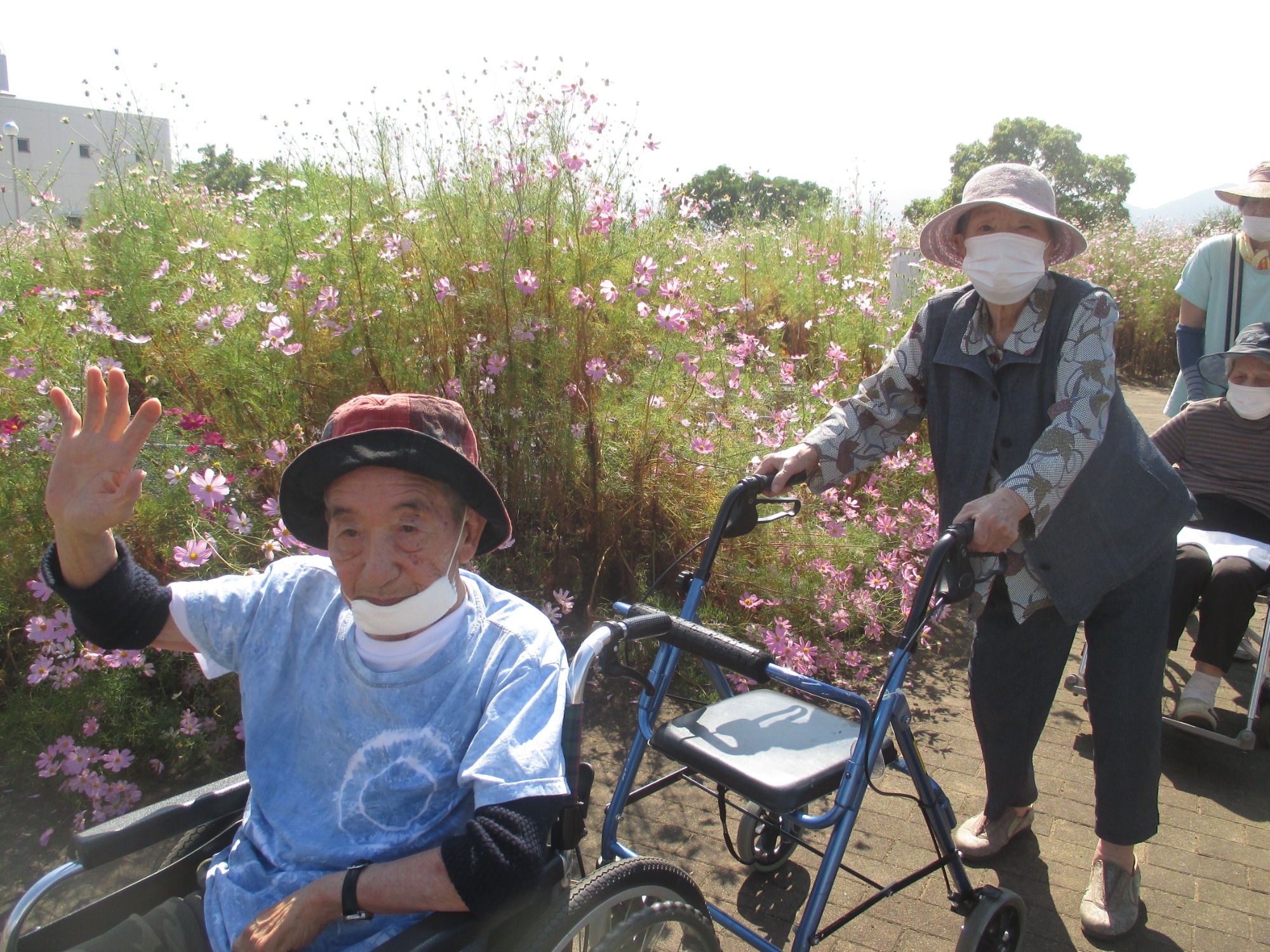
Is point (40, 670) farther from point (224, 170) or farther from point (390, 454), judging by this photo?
point (224, 170)

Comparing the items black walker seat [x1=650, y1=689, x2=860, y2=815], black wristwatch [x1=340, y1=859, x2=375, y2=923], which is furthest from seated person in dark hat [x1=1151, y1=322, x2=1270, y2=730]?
black wristwatch [x1=340, y1=859, x2=375, y2=923]

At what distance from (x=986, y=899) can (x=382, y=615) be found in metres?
1.70

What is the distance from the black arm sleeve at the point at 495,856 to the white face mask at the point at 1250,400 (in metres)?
3.81

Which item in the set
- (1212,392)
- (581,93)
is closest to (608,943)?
(581,93)

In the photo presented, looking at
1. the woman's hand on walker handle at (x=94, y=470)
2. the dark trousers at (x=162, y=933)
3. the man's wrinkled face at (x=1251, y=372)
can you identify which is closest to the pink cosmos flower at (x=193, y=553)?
the woman's hand on walker handle at (x=94, y=470)

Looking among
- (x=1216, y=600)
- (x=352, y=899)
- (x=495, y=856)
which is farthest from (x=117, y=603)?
(x=1216, y=600)

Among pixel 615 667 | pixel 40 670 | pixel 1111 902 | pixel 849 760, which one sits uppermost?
pixel 615 667

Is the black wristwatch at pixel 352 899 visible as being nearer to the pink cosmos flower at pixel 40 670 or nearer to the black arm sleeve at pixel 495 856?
the black arm sleeve at pixel 495 856

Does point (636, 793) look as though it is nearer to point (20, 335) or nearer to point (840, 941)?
point (840, 941)

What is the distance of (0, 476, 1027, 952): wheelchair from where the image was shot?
1543mm

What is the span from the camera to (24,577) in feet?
10.6

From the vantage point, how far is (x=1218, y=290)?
430cm

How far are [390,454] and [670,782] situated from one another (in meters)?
1.30

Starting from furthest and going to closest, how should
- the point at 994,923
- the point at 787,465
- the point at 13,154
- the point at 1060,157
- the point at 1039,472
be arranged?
the point at 1060,157 < the point at 13,154 < the point at 787,465 < the point at 994,923 < the point at 1039,472
